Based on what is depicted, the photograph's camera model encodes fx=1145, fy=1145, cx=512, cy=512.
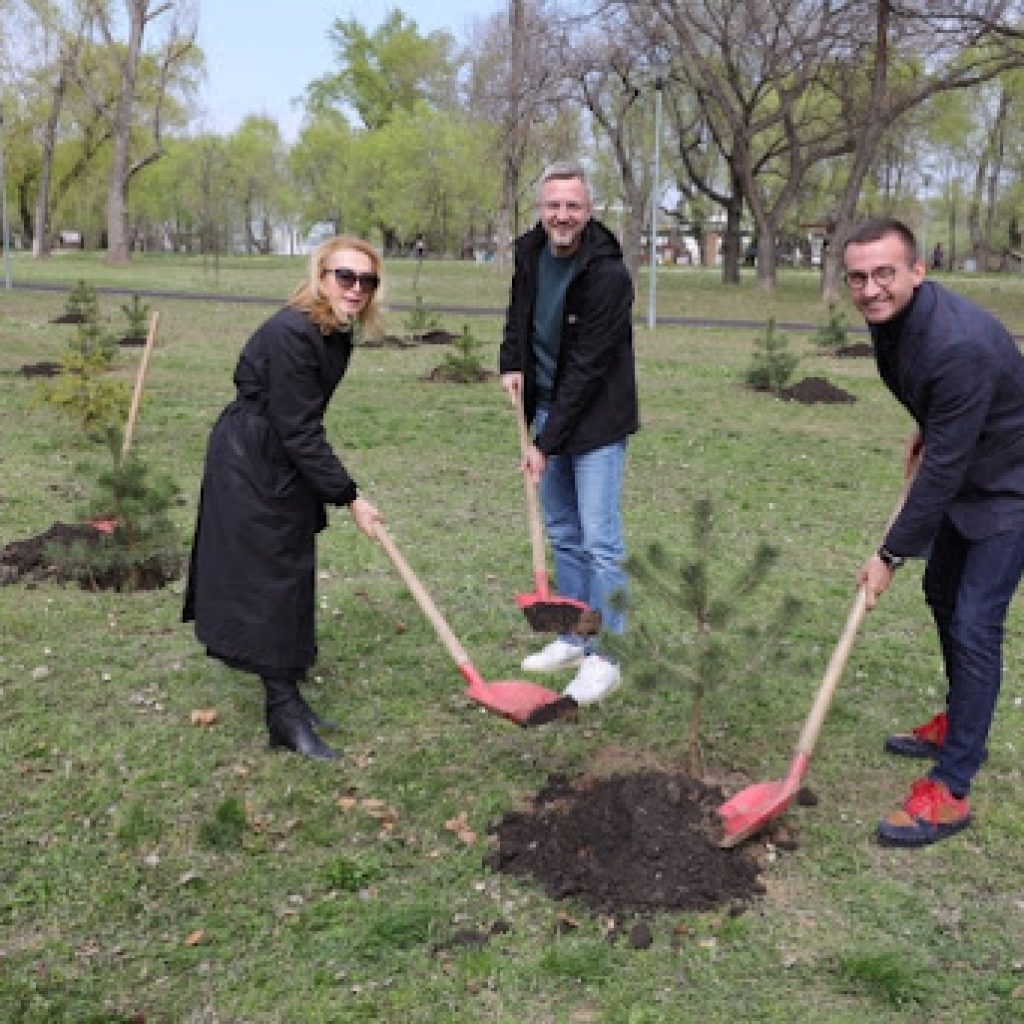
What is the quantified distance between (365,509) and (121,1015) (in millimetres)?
1659

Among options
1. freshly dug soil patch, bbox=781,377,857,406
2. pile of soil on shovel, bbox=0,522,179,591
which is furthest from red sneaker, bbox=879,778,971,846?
freshly dug soil patch, bbox=781,377,857,406

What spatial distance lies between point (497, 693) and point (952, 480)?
1659mm

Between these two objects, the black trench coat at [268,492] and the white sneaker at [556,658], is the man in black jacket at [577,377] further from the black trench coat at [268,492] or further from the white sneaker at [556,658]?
the black trench coat at [268,492]

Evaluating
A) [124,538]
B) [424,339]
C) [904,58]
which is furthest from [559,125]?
[124,538]

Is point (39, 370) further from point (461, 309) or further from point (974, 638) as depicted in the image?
point (461, 309)

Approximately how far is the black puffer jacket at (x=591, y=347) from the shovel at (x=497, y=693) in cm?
84

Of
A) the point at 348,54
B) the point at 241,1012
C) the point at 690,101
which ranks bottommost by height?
the point at 241,1012

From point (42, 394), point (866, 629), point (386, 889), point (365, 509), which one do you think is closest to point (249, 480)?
point (365, 509)

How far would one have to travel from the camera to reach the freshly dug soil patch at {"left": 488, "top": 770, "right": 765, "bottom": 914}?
3316 millimetres

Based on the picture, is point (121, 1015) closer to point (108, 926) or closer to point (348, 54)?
point (108, 926)

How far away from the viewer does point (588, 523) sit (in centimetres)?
447

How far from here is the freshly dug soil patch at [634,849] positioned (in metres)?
3.32

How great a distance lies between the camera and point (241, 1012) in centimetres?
289

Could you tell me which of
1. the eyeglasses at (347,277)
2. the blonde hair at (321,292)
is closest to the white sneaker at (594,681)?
the blonde hair at (321,292)
